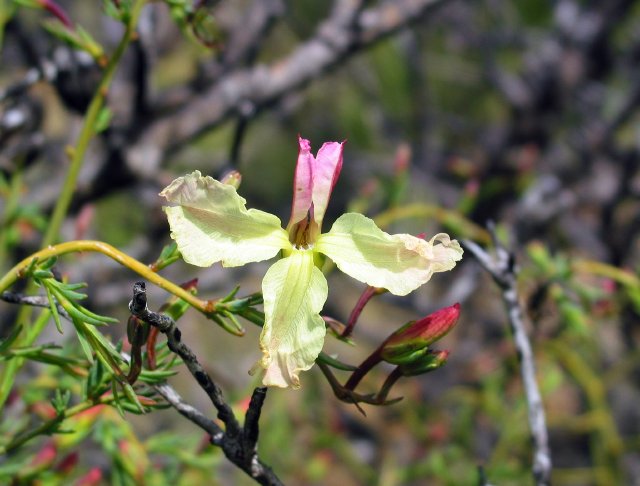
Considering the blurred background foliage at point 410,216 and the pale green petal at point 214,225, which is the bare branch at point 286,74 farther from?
the pale green petal at point 214,225

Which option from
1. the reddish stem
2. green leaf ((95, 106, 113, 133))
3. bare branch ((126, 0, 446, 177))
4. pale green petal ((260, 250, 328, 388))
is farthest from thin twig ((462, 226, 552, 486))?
bare branch ((126, 0, 446, 177))

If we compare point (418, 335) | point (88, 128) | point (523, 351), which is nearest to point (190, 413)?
point (418, 335)

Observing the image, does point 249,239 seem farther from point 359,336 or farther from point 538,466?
point 359,336

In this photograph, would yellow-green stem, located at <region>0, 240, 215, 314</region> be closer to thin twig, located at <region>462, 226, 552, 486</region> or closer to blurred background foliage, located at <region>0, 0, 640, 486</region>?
blurred background foliage, located at <region>0, 0, 640, 486</region>

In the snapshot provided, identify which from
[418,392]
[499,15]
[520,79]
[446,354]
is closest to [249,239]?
[446,354]

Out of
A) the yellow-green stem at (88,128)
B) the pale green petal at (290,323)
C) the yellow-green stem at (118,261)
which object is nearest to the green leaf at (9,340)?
the yellow-green stem at (118,261)

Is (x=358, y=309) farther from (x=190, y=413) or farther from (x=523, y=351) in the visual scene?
(x=523, y=351)

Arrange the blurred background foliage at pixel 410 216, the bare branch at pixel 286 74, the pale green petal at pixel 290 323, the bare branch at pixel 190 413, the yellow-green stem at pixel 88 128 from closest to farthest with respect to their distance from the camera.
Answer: the pale green petal at pixel 290 323 → the bare branch at pixel 190 413 → the yellow-green stem at pixel 88 128 → the blurred background foliage at pixel 410 216 → the bare branch at pixel 286 74
